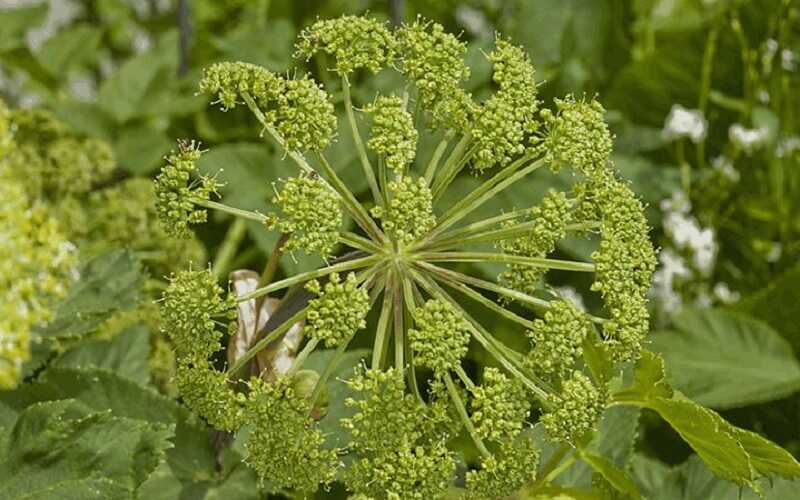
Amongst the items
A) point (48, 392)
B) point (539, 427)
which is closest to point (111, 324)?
point (48, 392)

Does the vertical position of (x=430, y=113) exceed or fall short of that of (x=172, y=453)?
it exceeds it

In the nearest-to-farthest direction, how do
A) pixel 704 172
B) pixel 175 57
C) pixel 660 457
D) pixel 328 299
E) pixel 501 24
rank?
1. pixel 328 299
2. pixel 660 457
3. pixel 704 172
4. pixel 175 57
5. pixel 501 24

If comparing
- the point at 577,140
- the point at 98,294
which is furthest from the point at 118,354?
the point at 577,140

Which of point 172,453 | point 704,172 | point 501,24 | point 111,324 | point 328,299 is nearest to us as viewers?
point 328,299

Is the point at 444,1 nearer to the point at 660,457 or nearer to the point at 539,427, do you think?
the point at 660,457

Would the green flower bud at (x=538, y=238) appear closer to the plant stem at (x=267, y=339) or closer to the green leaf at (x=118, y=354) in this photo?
the plant stem at (x=267, y=339)

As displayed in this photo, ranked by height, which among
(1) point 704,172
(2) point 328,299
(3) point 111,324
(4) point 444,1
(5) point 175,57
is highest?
(4) point 444,1
